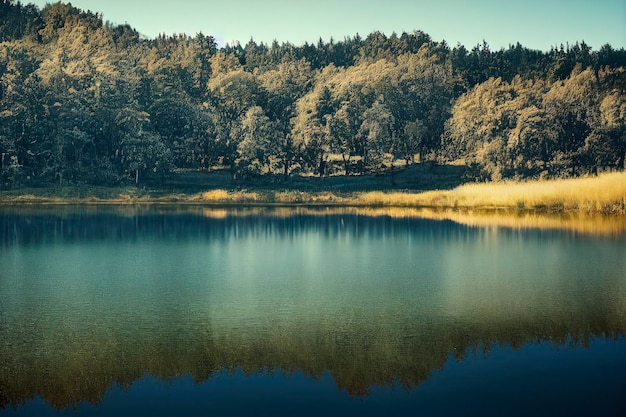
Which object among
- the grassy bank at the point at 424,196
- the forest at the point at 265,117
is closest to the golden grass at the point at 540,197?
the grassy bank at the point at 424,196

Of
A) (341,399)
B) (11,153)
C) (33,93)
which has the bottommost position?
(341,399)

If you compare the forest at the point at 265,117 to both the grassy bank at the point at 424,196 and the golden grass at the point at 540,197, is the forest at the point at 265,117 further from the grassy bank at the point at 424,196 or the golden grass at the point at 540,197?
the golden grass at the point at 540,197

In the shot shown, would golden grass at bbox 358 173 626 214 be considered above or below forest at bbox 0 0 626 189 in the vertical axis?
below

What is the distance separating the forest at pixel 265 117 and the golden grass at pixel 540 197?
12875mm

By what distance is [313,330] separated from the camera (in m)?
14.3

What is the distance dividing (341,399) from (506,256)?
16473 millimetres

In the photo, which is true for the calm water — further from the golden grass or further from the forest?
the forest

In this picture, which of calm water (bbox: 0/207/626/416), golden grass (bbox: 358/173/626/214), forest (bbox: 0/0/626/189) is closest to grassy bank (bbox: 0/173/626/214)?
golden grass (bbox: 358/173/626/214)

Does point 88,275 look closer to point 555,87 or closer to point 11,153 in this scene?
point 11,153

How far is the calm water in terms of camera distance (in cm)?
1079

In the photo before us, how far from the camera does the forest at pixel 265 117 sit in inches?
2611

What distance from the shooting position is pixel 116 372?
38.6 ft

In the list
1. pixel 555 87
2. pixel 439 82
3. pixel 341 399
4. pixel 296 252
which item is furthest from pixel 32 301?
pixel 439 82

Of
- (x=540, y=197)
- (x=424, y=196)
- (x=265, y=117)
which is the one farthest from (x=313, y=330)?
(x=265, y=117)
